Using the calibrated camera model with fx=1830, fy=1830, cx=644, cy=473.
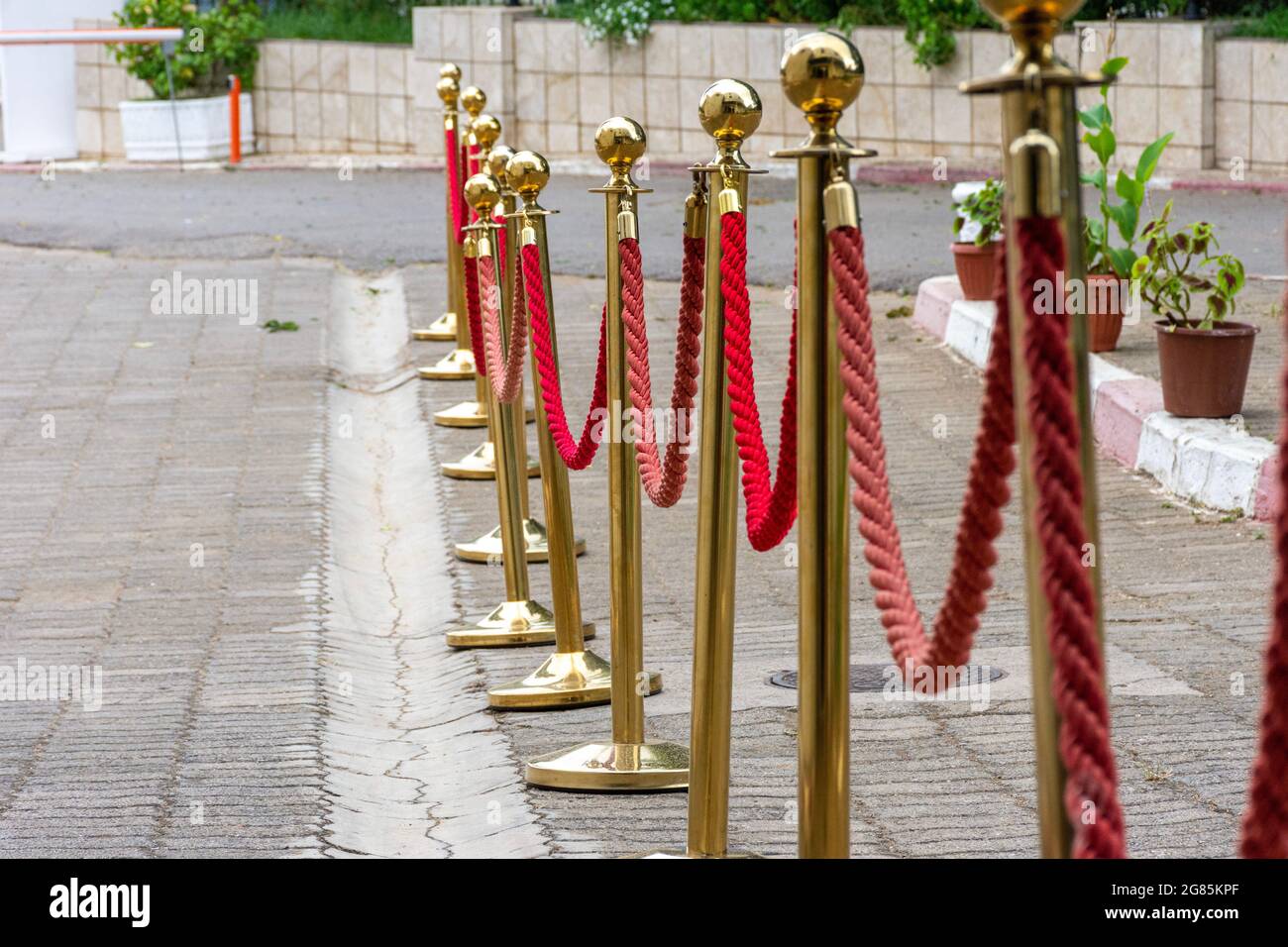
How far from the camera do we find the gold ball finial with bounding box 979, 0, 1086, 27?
189 cm

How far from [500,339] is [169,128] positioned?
47.4ft

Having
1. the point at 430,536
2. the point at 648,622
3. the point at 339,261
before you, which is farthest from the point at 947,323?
the point at 339,261

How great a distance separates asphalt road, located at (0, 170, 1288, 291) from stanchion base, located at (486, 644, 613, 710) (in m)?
6.19

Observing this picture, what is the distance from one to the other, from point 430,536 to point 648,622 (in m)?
1.43

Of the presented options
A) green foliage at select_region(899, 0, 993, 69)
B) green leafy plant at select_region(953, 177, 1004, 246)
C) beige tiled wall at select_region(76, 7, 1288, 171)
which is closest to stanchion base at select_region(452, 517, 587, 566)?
green leafy plant at select_region(953, 177, 1004, 246)

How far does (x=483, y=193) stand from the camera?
5582mm

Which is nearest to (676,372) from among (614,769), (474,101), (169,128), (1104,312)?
(614,769)

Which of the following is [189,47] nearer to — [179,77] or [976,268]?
[179,77]

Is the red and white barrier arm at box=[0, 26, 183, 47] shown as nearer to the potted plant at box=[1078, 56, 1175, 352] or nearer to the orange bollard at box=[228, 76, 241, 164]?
the orange bollard at box=[228, 76, 241, 164]

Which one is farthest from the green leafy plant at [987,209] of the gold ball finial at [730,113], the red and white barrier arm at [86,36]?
the red and white barrier arm at [86,36]

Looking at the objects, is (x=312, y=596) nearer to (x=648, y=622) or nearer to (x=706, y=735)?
(x=648, y=622)

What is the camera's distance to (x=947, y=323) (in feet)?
30.0

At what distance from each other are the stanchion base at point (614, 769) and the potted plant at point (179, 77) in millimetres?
15484
